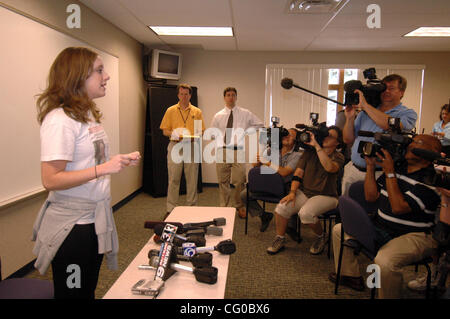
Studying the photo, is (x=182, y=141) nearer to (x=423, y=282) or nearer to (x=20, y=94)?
(x=20, y=94)

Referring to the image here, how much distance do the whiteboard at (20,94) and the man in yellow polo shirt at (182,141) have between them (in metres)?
1.59

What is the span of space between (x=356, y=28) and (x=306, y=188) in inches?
98.3

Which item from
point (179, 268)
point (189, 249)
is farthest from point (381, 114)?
point (179, 268)

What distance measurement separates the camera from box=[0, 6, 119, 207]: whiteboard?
2.31m

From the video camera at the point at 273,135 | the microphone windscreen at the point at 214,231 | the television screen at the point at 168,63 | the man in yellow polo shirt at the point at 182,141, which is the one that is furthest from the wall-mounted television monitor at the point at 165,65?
the microphone windscreen at the point at 214,231

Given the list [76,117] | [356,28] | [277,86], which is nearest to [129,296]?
[76,117]

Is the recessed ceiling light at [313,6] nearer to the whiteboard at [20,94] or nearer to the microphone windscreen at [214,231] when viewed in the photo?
the whiteboard at [20,94]

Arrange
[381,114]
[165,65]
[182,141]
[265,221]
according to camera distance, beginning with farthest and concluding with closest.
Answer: [165,65], [182,141], [265,221], [381,114]

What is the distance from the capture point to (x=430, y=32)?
4.43 m

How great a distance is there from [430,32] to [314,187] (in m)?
3.24

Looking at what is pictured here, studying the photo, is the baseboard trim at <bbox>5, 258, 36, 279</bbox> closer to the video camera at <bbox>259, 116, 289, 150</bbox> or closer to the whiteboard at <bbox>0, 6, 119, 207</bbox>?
the whiteboard at <bbox>0, 6, 119, 207</bbox>

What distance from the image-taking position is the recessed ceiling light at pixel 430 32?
4.21m

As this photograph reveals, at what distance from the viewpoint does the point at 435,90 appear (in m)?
5.69
